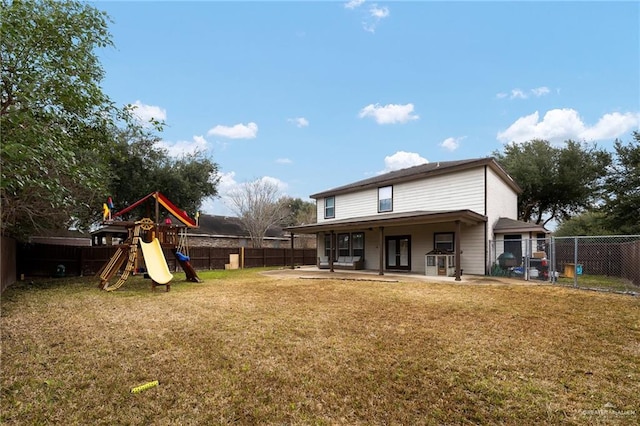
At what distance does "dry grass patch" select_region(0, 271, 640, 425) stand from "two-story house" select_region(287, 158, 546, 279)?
606 cm

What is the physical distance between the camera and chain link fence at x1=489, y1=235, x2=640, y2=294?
1116 cm

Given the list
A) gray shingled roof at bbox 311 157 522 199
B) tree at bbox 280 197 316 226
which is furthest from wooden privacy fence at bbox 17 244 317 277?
tree at bbox 280 197 316 226

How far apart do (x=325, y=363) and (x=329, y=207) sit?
1661cm

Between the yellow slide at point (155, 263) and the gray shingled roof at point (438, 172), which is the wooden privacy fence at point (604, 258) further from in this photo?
the yellow slide at point (155, 263)

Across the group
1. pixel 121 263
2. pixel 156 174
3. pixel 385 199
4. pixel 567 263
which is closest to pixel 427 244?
pixel 385 199

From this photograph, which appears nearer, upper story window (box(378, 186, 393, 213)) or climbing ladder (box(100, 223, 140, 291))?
climbing ladder (box(100, 223, 140, 291))

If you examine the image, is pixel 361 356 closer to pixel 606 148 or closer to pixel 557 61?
pixel 557 61

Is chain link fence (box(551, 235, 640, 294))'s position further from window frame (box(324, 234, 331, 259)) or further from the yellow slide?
the yellow slide

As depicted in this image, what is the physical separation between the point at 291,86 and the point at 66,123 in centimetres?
1041

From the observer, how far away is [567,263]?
1459cm

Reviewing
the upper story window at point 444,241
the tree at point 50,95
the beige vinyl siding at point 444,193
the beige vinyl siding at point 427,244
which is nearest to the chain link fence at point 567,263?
the beige vinyl siding at point 427,244

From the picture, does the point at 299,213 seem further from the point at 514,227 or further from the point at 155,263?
the point at 155,263

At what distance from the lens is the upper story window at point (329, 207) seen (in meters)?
20.3

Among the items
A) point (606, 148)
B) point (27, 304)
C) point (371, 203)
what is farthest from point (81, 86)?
point (606, 148)
